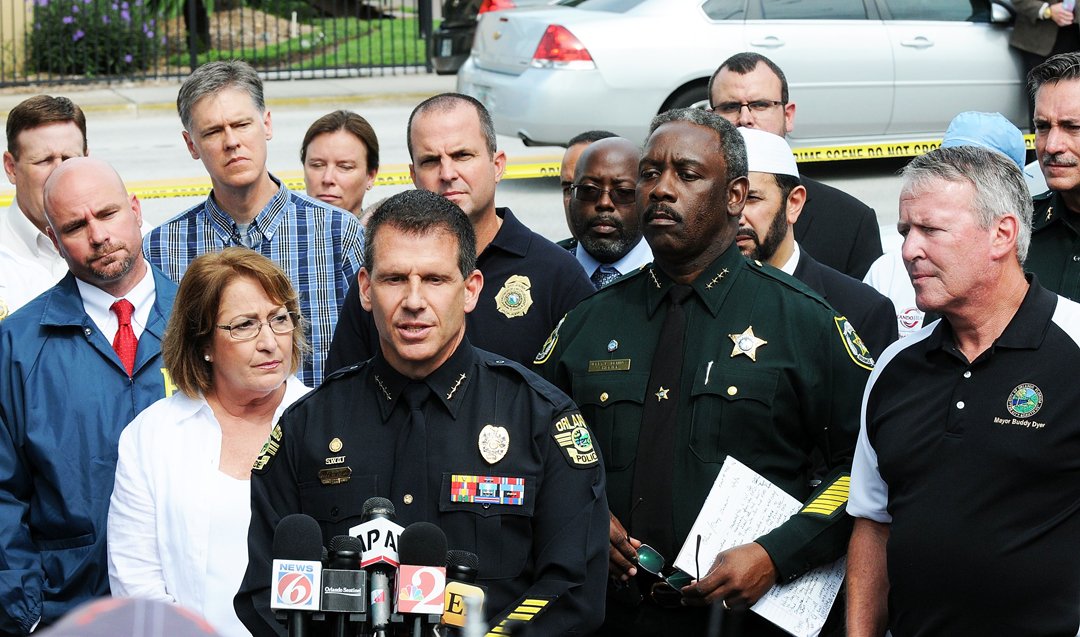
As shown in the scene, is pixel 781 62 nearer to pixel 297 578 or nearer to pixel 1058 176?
pixel 1058 176

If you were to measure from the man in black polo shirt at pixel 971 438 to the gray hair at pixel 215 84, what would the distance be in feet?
10.5

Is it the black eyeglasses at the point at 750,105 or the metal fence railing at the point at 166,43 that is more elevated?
the black eyeglasses at the point at 750,105

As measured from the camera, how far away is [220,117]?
19.9ft

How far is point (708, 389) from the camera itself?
4.30 metres

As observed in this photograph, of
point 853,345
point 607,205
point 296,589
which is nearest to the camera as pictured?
point 296,589

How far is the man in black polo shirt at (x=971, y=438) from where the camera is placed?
379 centimetres

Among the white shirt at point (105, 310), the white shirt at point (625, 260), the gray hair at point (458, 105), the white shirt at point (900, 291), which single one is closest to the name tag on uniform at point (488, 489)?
the white shirt at point (105, 310)

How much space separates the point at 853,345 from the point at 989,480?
68 centimetres

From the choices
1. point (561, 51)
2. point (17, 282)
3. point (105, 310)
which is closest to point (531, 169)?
point (561, 51)

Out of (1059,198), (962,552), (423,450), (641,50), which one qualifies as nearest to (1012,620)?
(962,552)

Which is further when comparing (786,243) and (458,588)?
(786,243)

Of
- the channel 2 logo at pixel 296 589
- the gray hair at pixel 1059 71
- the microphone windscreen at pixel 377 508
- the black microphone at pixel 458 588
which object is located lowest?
the black microphone at pixel 458 588

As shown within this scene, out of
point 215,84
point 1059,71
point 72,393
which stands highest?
point 1059,71

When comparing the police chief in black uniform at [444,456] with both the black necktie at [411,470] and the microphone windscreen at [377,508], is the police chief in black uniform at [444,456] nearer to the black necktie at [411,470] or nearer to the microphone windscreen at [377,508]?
the black necktie at [411,470]
